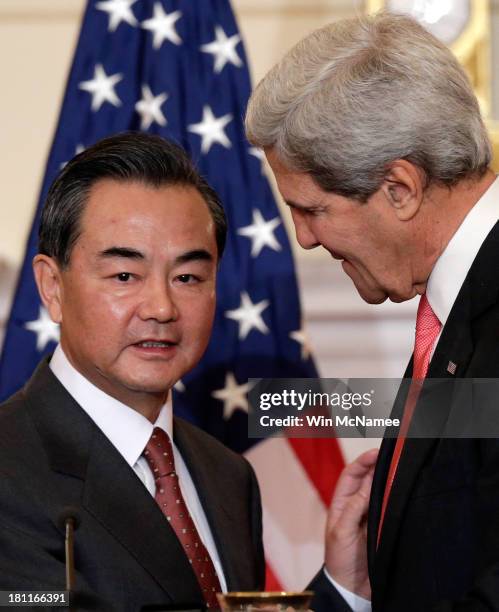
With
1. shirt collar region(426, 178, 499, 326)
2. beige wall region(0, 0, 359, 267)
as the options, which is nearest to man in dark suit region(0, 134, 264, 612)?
shirt collar region(426, 178, 499, 326)

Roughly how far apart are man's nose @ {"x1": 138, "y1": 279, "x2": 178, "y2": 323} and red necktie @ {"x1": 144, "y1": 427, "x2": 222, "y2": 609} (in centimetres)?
22

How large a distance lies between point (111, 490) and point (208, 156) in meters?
1.51

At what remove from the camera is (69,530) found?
1688mm

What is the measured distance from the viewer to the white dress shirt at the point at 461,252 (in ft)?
6.12

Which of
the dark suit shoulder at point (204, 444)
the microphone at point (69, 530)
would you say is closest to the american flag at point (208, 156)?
the dark suit shoulder at point (204, 444)

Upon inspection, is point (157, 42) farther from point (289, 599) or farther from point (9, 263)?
point (289, 599)

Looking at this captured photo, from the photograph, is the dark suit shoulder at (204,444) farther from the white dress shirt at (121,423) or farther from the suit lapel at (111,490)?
the suit lapel at (111,490)

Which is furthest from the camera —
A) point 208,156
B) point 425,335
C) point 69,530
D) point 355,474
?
point 208,156

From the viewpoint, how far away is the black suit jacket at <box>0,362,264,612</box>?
75.9 inches

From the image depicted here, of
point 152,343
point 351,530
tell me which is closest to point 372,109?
point 152,343

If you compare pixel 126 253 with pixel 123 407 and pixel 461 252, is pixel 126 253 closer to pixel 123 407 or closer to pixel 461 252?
pixel 123 407

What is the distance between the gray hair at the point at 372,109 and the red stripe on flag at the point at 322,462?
1.61 meters

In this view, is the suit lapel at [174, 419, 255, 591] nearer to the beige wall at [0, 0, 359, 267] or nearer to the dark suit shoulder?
the dark suit shoulder

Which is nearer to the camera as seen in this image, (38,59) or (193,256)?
(193,256)
